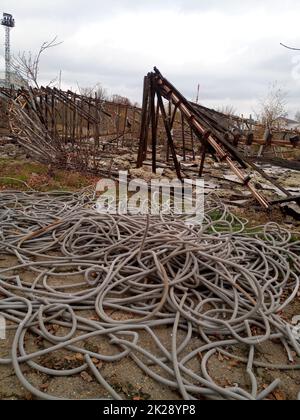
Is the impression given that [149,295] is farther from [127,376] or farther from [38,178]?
[38,178]

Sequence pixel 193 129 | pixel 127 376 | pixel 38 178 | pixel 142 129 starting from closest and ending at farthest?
pixel 127 376 < pixel 193 129 < pixel 38 178 < pixel 142 129

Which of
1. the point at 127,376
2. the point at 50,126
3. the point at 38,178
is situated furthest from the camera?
the point at 50,126

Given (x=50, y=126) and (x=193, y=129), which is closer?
(x=193, y=129)

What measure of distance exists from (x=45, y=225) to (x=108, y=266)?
1.20 m

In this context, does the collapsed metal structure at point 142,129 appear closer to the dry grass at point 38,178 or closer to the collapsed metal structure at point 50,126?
the collapsed metal structure at point 50,126

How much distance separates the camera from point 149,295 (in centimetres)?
236

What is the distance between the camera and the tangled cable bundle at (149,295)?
1809 millimetres

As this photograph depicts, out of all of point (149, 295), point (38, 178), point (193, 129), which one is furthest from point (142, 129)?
point (149, 295)

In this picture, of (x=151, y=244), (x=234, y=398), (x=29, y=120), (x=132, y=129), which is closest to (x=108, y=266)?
(x=151, y=244)

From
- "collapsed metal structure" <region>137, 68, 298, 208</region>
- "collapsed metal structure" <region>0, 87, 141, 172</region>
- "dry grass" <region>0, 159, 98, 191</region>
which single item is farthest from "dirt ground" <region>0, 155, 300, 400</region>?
"collapsed metal structure" <region>0, 87, 141, 172</region>

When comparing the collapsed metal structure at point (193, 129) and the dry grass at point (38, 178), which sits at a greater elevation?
the collapsed metal structure at point (193, 129)

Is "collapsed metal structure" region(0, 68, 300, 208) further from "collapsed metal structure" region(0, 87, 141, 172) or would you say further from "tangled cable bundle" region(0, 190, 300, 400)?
"tangled cable bundle" region(0, 190, 300, 400)

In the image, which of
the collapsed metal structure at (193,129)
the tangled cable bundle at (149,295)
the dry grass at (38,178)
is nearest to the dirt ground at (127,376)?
the tangled cable bundle at (149,295)

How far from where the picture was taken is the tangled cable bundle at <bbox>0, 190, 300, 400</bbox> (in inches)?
71.2
